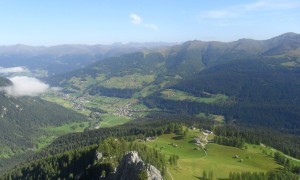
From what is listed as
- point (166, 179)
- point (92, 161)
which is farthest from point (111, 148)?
point (166, 179)

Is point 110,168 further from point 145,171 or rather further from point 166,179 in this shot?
point 145,171

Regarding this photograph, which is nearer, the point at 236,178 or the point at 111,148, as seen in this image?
the point at 236,178

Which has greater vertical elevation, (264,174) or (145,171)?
(145,171)

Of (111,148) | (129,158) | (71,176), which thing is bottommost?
(71,176)

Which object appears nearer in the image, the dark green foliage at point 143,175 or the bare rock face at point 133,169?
the dark green foliage at point 143,175

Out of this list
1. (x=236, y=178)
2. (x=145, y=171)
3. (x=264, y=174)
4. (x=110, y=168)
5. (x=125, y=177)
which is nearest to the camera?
(x=145, y=171)

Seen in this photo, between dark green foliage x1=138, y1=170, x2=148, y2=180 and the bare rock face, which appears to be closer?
dark green foliage x1=138, y1=170, x2=148, y2=180

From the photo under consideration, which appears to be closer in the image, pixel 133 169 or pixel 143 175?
pixel 143 175

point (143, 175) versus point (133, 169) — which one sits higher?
point (143, 175)
